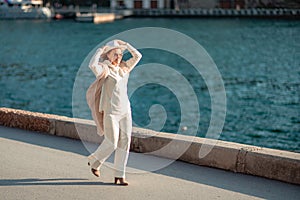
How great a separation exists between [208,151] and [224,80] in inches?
1018

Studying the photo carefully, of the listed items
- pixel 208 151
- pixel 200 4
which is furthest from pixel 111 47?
pixel 200 4

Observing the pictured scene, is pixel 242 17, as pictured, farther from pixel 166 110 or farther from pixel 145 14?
pixel 166 110

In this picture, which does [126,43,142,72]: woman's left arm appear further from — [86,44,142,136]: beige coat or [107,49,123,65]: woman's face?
[107,49,123,65]: woman's face

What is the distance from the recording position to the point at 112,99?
5.83m

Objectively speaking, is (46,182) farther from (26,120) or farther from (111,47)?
(26,120)

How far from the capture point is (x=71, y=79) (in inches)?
→ 1350

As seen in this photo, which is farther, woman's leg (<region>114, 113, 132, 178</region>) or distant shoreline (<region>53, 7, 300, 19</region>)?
distant shoreline (<region>53, 7, 300, 19</region>)

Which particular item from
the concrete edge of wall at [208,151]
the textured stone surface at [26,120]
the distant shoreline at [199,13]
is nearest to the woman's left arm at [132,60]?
the concrete edge of wall at [208,151]

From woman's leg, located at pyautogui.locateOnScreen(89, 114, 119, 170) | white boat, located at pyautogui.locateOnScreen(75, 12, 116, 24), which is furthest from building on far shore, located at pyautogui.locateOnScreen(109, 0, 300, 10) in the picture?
woman's leg, located at pyautogui.locateOnScreen(89, 114, 119, 170)

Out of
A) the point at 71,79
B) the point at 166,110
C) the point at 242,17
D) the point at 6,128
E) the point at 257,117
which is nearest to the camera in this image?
the point at 6,128

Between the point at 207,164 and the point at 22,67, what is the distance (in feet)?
116

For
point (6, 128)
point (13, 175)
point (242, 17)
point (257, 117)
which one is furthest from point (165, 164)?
point (242, 17)

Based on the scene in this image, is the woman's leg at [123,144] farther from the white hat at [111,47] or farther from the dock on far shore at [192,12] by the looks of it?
the dock on far shore at [192,12]

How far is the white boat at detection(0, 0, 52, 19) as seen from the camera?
344 feet
